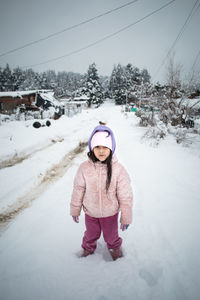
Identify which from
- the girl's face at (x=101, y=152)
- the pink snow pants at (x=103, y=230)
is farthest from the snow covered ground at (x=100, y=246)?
the girl's face at (x=101, y=152)

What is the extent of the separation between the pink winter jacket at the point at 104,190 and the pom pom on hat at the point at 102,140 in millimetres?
179

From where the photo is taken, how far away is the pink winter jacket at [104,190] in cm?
150

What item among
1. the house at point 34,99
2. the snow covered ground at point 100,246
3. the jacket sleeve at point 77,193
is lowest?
the snow covered ground at point 100,246

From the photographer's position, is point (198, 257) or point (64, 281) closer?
point (64, 281)

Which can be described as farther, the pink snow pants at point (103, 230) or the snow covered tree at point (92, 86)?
the snow covered tree at point (92, 86)

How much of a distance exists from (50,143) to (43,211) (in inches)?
186

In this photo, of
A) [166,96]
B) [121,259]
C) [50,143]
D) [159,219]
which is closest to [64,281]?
[121,259]

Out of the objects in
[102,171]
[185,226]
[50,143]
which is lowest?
[185,226]

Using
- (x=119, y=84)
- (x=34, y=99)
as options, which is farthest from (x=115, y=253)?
(x=119, y=84)

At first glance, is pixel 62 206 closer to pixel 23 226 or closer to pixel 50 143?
pixel 23 226

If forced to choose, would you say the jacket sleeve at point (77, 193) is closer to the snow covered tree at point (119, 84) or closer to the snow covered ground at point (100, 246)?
the snow covered ground at point (100, 246)

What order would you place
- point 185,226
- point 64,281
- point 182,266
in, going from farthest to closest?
point 185,226
point 182,266
point 64,281

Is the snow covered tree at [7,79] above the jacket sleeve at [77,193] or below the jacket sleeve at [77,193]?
above

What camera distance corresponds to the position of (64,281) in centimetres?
148
